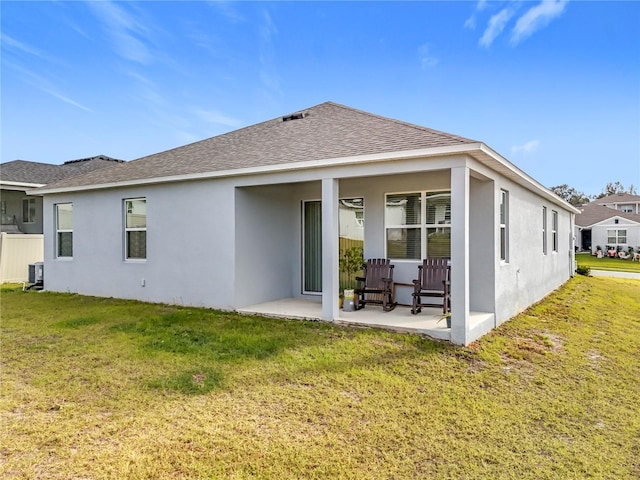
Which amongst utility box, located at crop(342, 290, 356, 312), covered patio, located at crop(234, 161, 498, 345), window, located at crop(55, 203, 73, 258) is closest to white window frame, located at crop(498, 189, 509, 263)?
covered patio, located at crop(234, 161, 498, 345)

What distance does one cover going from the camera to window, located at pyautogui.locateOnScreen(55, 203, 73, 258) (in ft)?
36.7

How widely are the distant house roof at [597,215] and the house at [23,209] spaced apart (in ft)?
126

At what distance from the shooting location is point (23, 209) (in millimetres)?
17000

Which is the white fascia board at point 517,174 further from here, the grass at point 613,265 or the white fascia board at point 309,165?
the grass at point 613,265

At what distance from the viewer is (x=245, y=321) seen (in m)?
7.26

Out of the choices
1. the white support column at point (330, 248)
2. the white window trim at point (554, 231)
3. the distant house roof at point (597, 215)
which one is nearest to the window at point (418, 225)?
the white support column at point (330, 248)

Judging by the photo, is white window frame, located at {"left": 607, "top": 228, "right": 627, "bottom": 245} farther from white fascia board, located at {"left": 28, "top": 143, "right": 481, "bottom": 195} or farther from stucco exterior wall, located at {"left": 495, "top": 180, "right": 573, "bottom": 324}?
white fascia board, located at {"left": 28, "top": 143, "right": 481, "bottom": 195}

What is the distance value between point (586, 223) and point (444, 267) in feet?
125

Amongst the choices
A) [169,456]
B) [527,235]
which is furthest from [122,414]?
[527,235]

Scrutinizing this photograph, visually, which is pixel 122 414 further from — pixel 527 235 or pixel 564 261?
pixel 564 261

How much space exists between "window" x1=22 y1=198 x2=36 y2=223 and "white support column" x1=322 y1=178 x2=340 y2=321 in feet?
51.7

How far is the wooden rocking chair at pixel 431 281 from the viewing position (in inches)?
294

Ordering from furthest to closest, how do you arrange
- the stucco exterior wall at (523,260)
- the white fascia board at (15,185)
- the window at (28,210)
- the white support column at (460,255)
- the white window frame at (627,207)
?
1. the white window frame at (627,207)
2. the window at (28,210)
3. the white fascia board at (15,185)
4. the stucco exterior wall at (523,260)
5. the white support column at (460,255)

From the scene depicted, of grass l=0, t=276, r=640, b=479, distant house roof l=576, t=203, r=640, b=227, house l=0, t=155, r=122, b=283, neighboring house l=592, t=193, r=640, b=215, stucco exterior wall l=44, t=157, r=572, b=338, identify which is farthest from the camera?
neighboring house l=592, t=193, r=640, b=215
